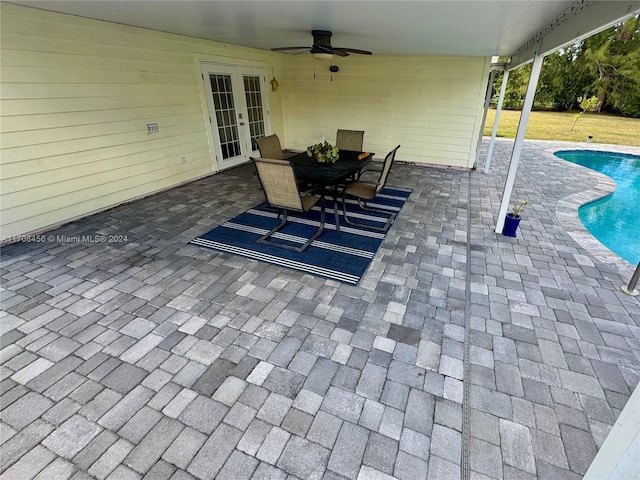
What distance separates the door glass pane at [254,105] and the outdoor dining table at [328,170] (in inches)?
116

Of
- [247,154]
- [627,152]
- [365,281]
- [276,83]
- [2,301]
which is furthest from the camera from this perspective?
[627,152]

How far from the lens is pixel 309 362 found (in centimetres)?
212

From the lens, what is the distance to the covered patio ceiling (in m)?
2.60

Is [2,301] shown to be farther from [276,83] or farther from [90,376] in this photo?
[276,83]

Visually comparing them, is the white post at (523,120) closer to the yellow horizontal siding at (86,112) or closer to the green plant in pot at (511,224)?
the green plant in pot at (511,224)

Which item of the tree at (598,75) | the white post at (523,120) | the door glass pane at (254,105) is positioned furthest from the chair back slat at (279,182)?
the tree at (598,75)

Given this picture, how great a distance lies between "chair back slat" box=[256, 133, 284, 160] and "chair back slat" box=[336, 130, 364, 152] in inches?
47.1

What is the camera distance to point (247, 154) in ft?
24.0

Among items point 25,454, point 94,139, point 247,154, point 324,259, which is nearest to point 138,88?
point 94,139

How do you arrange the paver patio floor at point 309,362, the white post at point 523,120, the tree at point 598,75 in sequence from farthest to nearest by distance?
Result: the tree at point 598,75 < the white post at point 523,120 < the paver patio floor at point 309,362

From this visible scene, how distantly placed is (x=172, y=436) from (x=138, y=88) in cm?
482

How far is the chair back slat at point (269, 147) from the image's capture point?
15.8ft

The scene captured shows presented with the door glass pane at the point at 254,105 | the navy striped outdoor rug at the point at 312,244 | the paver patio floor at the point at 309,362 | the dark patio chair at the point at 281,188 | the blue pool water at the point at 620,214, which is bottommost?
the blue pool water at the point at 620,214

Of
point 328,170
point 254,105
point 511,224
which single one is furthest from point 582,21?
point 254,105
